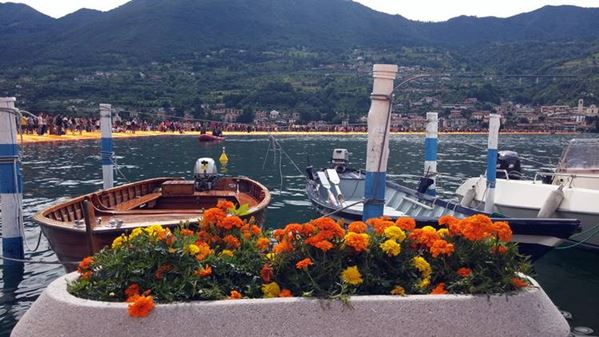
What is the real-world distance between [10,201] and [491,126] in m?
11.4

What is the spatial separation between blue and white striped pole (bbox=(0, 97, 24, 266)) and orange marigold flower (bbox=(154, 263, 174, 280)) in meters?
6.81

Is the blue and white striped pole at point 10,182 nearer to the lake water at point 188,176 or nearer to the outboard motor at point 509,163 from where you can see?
the lake water at point 188,176

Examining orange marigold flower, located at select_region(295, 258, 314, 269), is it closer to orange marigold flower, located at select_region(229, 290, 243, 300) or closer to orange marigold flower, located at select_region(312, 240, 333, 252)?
orange marigold flower, located at select_region(312, 240, 333, 252)

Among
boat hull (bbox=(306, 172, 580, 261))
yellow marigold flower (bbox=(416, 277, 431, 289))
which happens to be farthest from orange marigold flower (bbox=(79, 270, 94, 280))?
boat hull (bbox=(306, 172, 580, 261))

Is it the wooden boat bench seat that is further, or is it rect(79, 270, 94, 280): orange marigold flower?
the wooden boat bench seat

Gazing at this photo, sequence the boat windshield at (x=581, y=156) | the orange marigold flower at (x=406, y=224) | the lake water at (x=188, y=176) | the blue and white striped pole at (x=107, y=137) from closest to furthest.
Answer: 1. the orange marigold flower at (x=406, y=224)
2. the lake water at (x=188, y=176)
3. the boat windshield at (x=581, y=156)
4. the blue and white striped pole at (x=107, y=137)

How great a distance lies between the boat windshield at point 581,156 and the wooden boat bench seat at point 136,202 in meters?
11.0

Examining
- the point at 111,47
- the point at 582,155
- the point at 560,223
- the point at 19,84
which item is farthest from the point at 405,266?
the point at 111,47

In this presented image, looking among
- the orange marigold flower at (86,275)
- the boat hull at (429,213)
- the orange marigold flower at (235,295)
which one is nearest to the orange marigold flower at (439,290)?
the orange marigold flower at (235,295)

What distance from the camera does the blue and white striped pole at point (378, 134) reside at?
7949 mm

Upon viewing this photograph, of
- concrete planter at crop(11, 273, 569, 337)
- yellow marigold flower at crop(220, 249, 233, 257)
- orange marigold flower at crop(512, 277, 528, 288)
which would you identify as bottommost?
concrete planter at crop(11, 273, 569, 337)

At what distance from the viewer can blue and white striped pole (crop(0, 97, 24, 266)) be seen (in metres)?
10.3

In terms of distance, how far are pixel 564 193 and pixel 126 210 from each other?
33.4 feet

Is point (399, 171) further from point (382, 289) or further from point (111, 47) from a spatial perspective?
point (111, 47)
